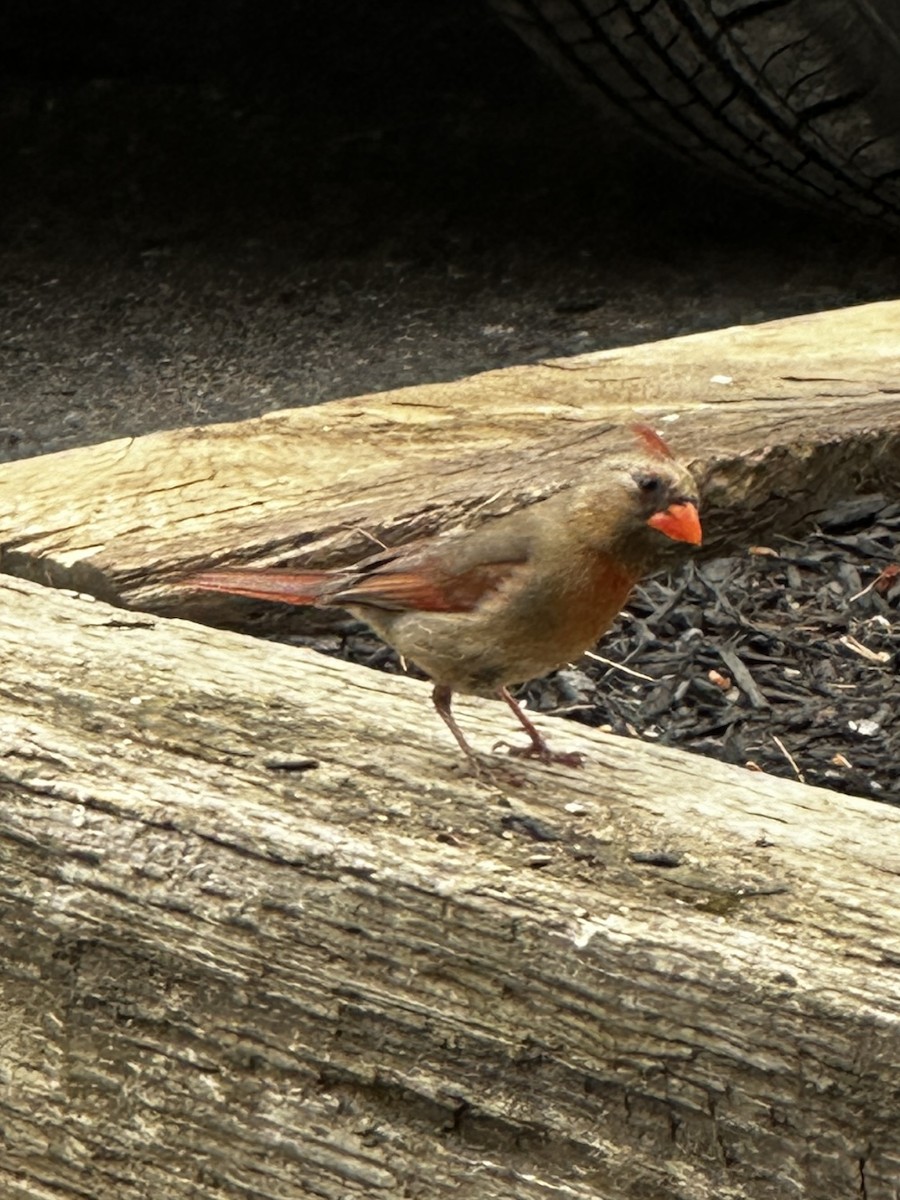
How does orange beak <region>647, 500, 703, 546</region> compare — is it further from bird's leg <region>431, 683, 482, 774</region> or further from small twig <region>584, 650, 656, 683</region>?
small twig <region>584, 650, 656, 683</region>

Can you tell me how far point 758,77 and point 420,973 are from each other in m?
2.72

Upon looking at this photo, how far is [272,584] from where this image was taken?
86.0 inches

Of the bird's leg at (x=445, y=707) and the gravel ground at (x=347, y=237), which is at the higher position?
the bird's leg at (x=445, y=707)

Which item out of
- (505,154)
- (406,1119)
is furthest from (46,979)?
(505,154)

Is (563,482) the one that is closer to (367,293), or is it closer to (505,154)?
(367,293)

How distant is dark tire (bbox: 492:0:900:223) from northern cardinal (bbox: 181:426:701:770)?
2.06m

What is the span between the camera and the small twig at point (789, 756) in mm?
2539

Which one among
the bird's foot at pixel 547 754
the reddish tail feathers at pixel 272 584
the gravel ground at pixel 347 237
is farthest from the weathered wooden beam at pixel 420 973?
the gravel ground at pixel 347 237

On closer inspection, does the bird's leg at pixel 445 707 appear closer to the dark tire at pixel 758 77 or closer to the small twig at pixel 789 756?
the small twig at pixel 789 756

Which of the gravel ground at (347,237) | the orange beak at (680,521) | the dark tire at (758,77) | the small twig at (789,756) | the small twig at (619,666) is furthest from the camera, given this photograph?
the gravel ground at (347,237)

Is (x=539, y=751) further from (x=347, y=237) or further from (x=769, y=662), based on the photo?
(x=347, y=237)

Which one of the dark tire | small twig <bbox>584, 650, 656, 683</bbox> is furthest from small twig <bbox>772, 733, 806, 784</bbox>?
the dark tire

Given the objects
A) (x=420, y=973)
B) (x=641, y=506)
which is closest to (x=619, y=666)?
(x=641, y=506)

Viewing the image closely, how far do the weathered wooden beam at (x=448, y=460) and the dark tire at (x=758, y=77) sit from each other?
90cm
